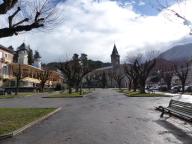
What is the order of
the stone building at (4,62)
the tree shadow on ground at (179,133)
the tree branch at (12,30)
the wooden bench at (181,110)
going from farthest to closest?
the stone building at (4,62)
the wooden bench at (181,110)
the tree branch at (12,30)
the tree shadow on ground at (179,133)

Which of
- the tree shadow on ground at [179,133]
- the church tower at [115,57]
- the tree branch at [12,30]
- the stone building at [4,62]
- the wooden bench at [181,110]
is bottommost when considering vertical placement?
the tree shadow on ground at [179,133]

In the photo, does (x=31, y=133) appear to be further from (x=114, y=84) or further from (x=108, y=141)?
(x=114, y=84)

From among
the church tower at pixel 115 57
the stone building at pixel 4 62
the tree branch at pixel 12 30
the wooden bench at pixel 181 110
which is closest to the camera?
the tree branch at pixel 12 30

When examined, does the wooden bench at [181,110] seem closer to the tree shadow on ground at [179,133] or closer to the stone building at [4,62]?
the tree shadow on ground at [179,133]

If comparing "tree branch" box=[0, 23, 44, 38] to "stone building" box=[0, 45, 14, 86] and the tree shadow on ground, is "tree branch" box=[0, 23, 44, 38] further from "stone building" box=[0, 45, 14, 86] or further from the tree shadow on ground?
"stone building" box=[0, 45, 14, 86]

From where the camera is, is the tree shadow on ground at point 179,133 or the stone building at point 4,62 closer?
the tree shadow on ground at point 179,133

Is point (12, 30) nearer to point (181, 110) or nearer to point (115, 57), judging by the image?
point (181, 110)

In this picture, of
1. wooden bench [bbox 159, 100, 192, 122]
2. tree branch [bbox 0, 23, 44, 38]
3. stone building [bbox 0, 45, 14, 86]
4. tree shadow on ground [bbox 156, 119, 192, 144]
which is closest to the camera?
tree shadow on ground [bbox 156, 119, 192, 144]

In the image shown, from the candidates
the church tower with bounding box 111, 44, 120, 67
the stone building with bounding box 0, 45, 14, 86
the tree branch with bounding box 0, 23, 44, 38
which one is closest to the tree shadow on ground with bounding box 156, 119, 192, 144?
the tree branch with bounding box 0, 23, 44, 38

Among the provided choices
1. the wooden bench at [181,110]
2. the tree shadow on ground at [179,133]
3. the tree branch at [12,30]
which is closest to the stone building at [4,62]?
the wooden bench at [181,110]

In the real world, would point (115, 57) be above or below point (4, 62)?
above

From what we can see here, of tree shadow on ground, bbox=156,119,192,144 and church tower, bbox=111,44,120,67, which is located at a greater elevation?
church tower, bbox=111,44,120,67

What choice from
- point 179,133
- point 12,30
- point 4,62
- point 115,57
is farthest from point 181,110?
point 115,57

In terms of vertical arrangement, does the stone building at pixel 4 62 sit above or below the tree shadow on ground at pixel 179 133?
above
